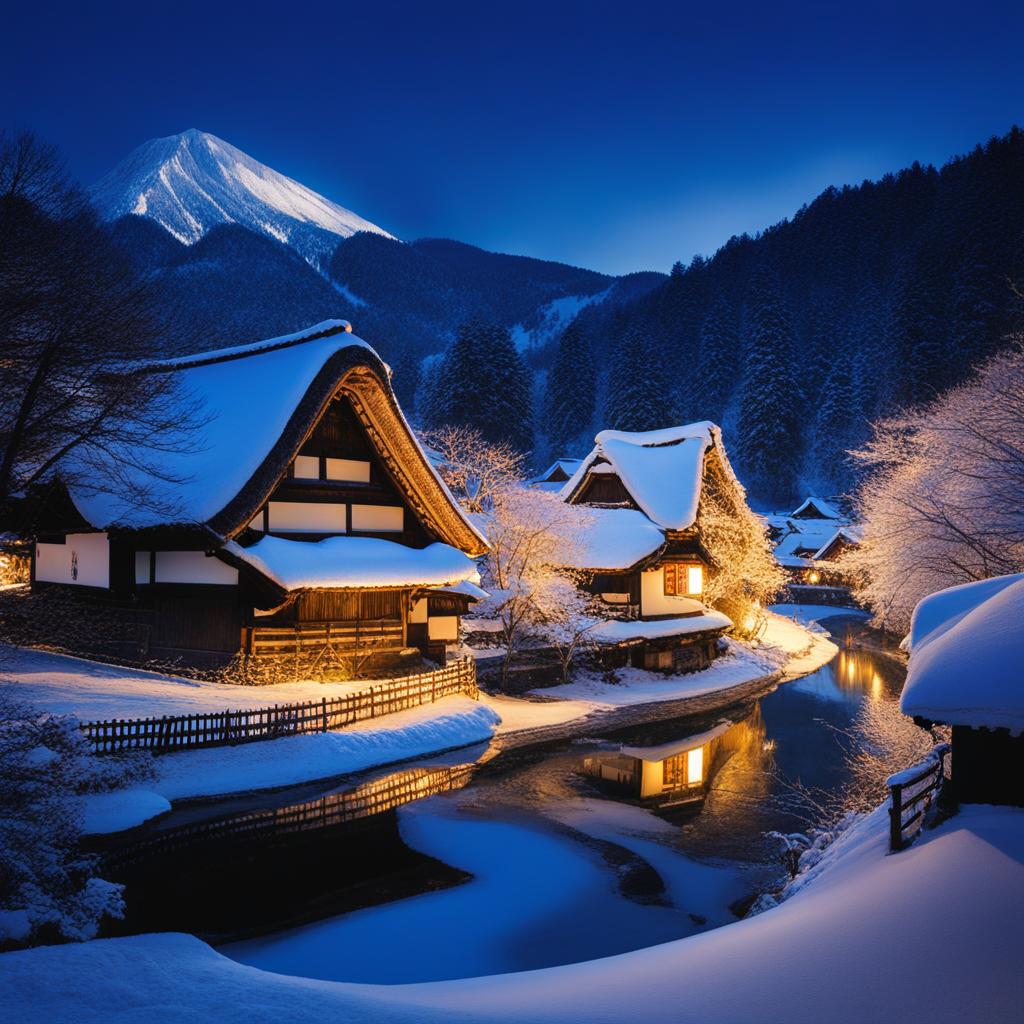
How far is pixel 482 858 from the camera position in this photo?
11875 mm

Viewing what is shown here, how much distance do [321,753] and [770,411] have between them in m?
67.6

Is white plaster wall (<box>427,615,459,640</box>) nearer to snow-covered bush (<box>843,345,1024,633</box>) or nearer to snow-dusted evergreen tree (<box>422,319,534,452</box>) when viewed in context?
snow-covered bush (<box>843,345,1024,633</box>)

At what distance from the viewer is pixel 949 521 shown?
67.4ft

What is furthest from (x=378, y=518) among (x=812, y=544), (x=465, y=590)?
(x=812, y=544)

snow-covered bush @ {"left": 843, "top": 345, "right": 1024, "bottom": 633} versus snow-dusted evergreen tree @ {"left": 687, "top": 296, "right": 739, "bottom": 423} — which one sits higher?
snow-dusted evergreen tree @ {"left": 687, "top": 296, "right": 739, "bottom": 423}

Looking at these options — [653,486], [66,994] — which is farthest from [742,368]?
[66,994]

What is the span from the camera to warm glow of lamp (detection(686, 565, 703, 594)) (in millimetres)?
34719

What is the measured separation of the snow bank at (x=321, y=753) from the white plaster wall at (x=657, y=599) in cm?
1309

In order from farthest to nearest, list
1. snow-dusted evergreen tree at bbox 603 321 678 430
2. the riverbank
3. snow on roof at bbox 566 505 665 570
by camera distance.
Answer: snow-dusted evergreen tree at bbox 603 321 678 430
snow on roof at bbox 566 505 665 570
the riverbank

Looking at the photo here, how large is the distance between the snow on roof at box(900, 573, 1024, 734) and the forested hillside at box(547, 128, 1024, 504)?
5165 cm

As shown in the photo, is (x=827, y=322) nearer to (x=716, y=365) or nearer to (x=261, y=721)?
(x=716, y=365)

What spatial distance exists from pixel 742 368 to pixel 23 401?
80.2m

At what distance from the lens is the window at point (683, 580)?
33.4m

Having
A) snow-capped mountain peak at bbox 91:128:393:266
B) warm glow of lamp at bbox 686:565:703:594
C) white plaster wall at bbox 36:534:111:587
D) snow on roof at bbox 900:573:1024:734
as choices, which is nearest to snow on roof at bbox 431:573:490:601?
white plaster wall at bbox 36:534:111:587
